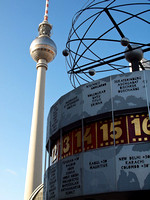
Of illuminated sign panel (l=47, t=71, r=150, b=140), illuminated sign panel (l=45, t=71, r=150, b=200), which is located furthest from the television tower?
illuminated sign panel (l=47, t=71, r=150, b=140)

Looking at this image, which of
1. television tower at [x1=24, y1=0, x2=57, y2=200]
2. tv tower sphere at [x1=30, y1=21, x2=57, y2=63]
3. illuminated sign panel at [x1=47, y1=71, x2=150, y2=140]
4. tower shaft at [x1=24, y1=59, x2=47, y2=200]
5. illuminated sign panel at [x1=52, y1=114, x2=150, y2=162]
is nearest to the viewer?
illuminated sign panel at [x1=52, y1=114, x2=150, y2=162]

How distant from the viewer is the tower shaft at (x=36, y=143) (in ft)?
190

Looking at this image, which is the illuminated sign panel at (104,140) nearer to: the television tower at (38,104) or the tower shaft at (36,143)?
the tower shaft at (36,143)

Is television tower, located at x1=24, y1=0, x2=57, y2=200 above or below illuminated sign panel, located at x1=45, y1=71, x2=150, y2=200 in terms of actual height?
above

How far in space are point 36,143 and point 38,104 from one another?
36.4 feet

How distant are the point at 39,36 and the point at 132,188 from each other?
246 feet

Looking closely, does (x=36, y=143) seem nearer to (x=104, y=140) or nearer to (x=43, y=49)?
(x=43, y=49)

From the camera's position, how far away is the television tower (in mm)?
58750

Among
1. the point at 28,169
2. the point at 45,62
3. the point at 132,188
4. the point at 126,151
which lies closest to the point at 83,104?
the point at 126,151

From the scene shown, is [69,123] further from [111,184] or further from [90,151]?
[111,184]

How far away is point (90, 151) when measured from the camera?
43.8 feet

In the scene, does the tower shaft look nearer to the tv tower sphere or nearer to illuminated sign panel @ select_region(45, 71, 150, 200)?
the tv tower sphere

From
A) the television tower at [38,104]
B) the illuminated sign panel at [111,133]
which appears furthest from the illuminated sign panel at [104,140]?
the television tower at [38,104]

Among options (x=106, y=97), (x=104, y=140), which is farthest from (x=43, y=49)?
(x=104, y=140)
